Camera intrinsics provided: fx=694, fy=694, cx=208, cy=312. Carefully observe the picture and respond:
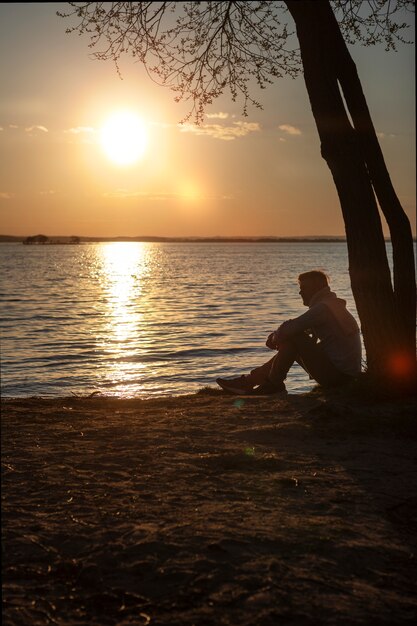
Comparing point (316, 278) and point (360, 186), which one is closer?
point (360, 186)

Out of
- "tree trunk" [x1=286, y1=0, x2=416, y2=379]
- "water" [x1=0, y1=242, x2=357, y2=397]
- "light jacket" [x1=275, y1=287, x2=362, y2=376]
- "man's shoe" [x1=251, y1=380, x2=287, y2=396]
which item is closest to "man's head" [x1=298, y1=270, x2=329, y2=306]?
"light jacket" [x1=275, y1=287, x2=362, y2=376]

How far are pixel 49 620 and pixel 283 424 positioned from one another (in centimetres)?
410

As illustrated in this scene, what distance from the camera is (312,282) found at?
9031 millimetres

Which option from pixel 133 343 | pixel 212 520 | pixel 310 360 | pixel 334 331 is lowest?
pixel 133 343

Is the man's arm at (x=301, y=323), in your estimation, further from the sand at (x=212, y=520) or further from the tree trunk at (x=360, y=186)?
the sand at (x=212, y=520)

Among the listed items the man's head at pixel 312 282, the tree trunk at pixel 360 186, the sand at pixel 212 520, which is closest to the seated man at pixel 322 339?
the man's head at pixel 312 282

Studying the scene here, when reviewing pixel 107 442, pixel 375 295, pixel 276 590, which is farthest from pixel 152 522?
pixel 375 295

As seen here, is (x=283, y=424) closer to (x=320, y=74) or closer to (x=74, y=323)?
(x=320, y=74)

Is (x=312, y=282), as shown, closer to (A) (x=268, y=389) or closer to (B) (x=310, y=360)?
(B) (x=310, y=360)

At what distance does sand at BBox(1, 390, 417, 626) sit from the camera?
3.45 m

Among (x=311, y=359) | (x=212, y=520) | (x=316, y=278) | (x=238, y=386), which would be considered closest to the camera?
(x=212, y=520)

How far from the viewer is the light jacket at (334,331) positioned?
28.8 feet

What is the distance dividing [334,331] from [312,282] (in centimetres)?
71

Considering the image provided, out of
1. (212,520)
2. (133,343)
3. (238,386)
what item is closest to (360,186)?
(238,386)
